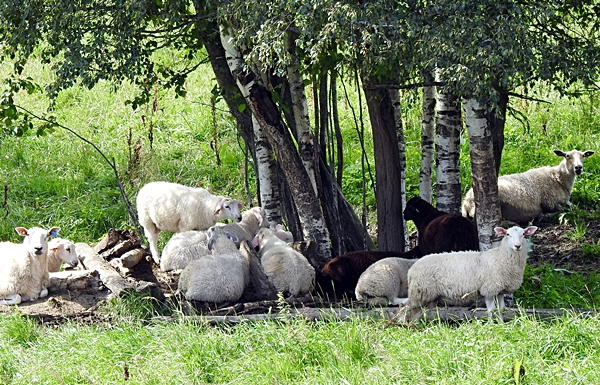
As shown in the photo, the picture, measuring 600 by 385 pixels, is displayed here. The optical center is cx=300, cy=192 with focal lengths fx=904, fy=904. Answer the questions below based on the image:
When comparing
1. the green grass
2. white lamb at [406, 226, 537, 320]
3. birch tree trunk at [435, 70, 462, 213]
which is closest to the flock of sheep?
white lamb at [406, 226, 537, 320]

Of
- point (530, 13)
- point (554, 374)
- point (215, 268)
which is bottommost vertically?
point (554, 374)

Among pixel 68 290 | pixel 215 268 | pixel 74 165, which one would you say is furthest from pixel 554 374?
pixel 74 165

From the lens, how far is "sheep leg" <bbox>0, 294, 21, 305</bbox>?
932 centimetres

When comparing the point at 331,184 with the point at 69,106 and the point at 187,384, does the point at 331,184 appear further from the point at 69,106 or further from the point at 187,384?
the point at 69,106

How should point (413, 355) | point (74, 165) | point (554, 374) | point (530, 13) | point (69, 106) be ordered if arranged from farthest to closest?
point (69, 106)
point (74, 165)
point (530, 13)
point (413, 355)
point (554, 374)

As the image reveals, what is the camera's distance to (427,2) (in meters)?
7.70

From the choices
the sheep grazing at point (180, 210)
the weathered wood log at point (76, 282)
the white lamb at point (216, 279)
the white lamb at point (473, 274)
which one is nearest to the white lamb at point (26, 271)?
the weathered wood log at point (76, 282)

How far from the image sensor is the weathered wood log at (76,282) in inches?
382

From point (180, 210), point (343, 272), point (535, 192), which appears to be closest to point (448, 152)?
point (343, 272)

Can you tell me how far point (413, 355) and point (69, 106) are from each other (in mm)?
13899

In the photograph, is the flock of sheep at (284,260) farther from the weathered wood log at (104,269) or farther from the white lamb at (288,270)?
the weathered wood log at (104,269)

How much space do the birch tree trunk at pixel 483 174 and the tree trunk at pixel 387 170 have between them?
215cm

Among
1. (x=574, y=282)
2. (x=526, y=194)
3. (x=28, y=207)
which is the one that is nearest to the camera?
(x=574, y=282)

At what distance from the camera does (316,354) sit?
7020 mm
